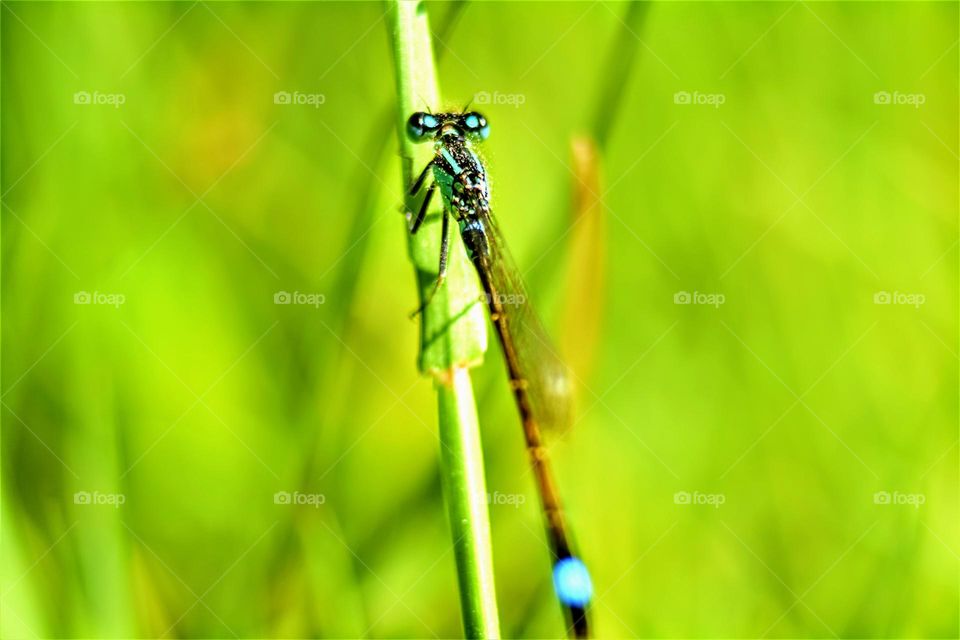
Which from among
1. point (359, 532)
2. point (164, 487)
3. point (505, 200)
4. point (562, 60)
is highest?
point (562, 60)

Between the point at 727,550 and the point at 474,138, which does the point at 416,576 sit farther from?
the point at 474,138

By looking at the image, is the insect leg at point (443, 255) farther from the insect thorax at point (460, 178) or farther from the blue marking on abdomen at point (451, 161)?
the blue marking on abdomen at point (451, 161)

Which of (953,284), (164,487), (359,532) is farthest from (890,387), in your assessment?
(164,487)

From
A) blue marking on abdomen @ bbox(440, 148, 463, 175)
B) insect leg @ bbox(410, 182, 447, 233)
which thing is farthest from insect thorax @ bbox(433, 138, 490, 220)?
insect leg @ bbox(410, 182, 447, 233)

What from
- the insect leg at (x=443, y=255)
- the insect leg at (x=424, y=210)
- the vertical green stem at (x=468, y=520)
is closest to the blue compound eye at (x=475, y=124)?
the insect leg at (x=424, y=210)

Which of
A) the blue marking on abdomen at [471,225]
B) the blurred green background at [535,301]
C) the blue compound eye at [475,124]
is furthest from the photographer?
the blurred green background at [535,301]

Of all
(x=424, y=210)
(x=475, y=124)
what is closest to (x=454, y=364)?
(x=424, y=210)

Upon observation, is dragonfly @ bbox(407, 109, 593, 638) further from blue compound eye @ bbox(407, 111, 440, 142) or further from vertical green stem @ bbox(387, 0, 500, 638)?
vertical green stem @ bbox(387, 0, 500, 638)
